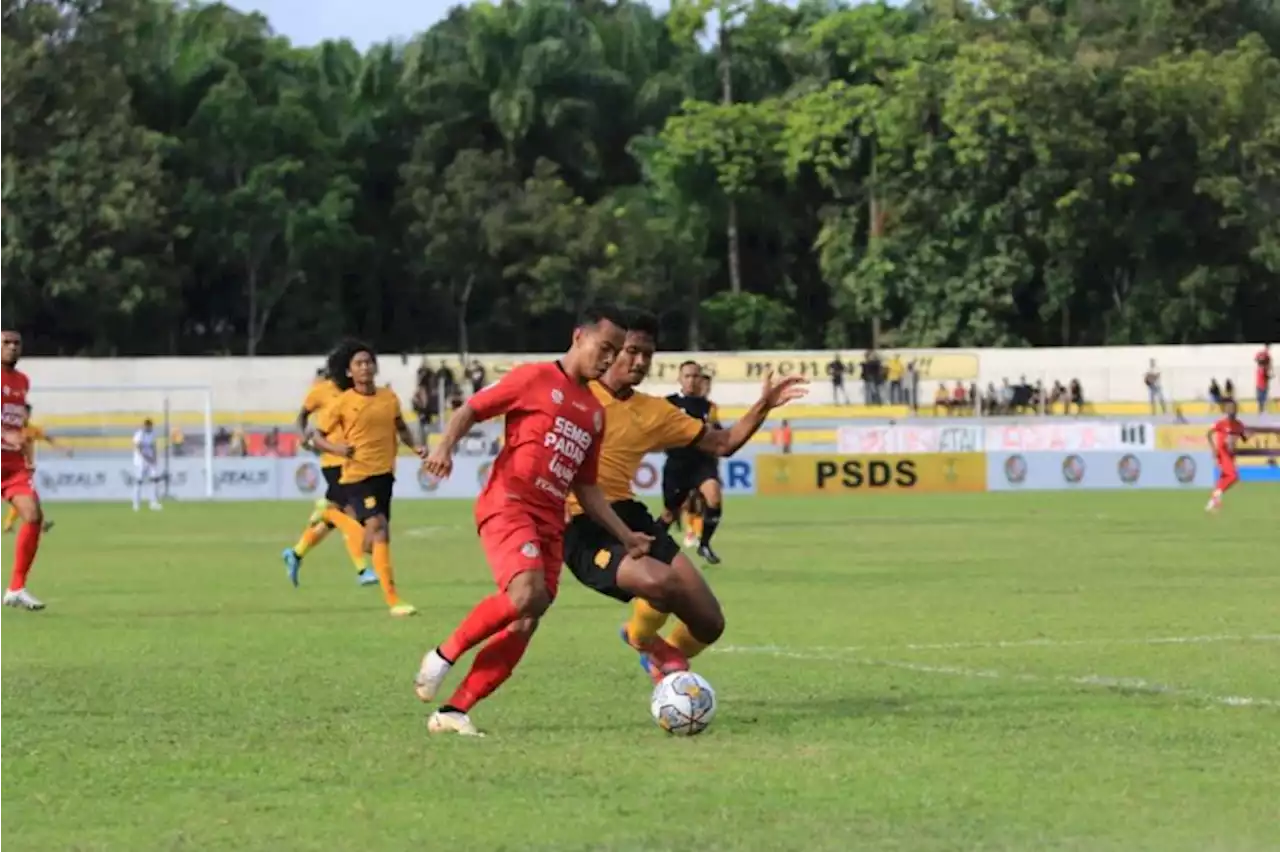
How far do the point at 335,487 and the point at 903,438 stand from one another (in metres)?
33.5

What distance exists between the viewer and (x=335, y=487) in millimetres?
18844

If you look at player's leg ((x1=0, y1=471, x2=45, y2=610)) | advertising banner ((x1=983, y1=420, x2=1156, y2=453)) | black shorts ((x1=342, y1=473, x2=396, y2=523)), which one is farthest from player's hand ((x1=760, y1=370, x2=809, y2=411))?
advertising banner ((x1=983, y1=420, x2=1156, y2=453))

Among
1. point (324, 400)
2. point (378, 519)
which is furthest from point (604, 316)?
point (324, 400)

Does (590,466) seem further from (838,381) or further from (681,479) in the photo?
(838,381)

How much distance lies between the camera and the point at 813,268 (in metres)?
79.4

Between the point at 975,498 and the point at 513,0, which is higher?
the point at 513,0

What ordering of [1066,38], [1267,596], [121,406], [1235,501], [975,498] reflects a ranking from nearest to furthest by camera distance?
[1267,596] < [1235,501] < [975,498] < [121,406] < [1066,38]

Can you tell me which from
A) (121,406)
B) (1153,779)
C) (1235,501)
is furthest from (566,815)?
(121,406)

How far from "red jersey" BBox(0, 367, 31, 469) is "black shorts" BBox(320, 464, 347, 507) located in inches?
99.0

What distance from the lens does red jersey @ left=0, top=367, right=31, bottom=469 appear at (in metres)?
17.4

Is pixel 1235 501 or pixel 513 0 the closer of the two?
pixel 1235 501

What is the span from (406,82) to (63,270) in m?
14.1

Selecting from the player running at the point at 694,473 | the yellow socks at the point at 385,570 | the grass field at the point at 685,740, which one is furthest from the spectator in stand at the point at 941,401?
the yellow socks at the point at 385,570

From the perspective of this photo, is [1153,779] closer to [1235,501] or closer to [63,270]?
[1235,501]
